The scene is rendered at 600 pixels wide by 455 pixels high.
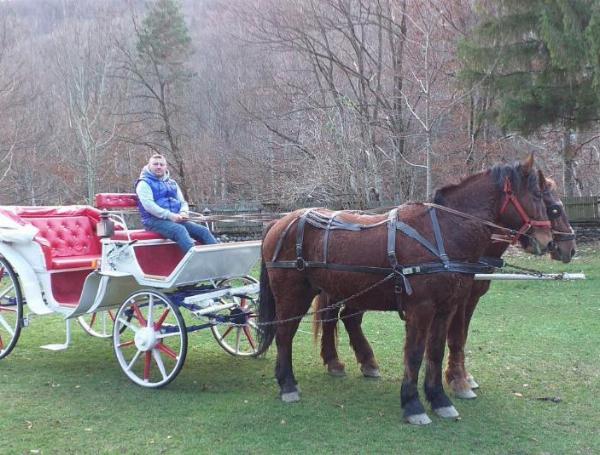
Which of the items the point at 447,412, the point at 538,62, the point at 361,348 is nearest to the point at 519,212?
the point at 447,412

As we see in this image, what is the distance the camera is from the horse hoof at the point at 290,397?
4.92 metres

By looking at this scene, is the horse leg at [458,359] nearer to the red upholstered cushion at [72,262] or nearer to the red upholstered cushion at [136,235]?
the red upholstered cushion at [136,235]

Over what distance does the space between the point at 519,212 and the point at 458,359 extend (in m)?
1.45

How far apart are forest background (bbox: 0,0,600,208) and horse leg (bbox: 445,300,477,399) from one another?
762 cm

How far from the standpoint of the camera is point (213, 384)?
5430 mm

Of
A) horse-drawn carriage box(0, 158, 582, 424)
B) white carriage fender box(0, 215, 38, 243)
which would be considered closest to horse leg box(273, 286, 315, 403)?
horse-drawn carriage box(0, 158, 582, 424)

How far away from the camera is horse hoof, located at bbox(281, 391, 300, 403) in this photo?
492cm

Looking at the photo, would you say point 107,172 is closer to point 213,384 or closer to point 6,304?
point 6,304

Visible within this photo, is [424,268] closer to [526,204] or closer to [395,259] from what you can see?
[395,259]

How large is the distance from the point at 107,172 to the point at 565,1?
1970cm

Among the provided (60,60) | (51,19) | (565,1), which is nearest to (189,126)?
(60,60)

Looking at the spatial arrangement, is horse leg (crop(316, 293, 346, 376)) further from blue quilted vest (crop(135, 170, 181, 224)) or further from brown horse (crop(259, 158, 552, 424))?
blue quilted vest (crop(135, 170, 181, 224))

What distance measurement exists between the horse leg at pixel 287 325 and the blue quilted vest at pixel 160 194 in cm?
158

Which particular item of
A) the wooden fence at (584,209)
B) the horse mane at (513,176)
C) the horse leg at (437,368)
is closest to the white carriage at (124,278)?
the horse leg at (437,368)
